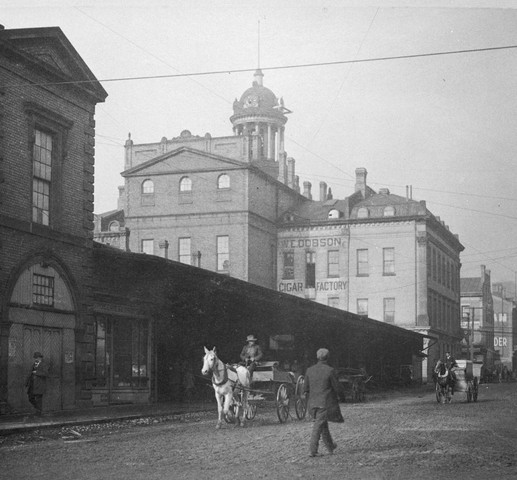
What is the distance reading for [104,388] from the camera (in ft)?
81.6

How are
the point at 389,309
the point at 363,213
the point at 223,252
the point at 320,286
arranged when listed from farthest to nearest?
the point at 363,213 → the point at 320,286 → the point at 389,309 → the point at 223,252

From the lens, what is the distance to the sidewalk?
17156mm

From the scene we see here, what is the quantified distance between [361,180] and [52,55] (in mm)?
50110

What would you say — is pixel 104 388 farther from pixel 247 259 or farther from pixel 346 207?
pixel 346 207

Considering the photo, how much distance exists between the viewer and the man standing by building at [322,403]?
12.3 m

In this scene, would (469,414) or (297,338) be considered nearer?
(469,414)

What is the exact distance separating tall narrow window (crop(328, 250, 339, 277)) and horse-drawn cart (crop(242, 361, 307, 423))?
4322 centimetres

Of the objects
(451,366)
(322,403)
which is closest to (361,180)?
(451,366)

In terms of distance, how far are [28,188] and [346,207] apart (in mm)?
46489

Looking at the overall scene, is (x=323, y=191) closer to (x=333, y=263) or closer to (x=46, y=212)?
(x=333, y=263)

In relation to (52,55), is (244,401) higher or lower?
lower

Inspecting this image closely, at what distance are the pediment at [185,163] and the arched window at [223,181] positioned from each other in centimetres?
55

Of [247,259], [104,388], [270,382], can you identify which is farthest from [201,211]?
[270,382]

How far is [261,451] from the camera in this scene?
13.2 metres
